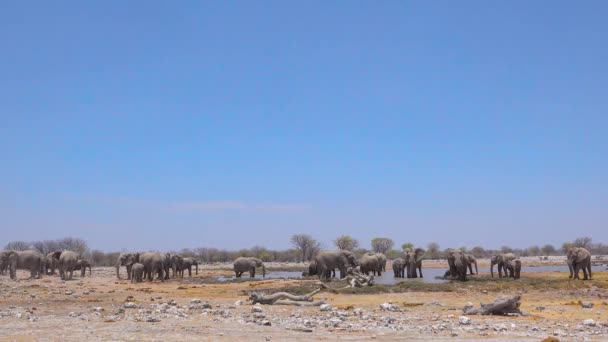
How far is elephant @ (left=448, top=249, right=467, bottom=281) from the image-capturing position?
42.7 meters

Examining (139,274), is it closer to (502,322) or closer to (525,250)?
(502,322)

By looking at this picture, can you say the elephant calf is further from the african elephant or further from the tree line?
the tree line

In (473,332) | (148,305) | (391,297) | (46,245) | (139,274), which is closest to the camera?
(473,332)

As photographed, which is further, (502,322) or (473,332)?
(502,322)

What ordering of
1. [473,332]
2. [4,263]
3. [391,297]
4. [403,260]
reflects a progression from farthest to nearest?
[403,260] → [4,263] → [391,297] → [473,332]

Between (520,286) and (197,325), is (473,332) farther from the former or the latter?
(520,286)

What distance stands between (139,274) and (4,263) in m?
12.9

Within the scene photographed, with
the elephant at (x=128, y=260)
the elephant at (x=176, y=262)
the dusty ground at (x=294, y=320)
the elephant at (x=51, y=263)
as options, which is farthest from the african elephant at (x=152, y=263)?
the dusty ground at (x=294, y=320)

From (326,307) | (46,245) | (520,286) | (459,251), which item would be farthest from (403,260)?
(46,245)

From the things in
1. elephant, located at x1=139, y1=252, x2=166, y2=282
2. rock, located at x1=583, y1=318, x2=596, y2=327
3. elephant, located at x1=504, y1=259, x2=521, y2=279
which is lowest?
rock, located at x1=583, y1=318, x2=596, y2=327

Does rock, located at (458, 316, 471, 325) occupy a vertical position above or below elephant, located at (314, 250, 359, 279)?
below

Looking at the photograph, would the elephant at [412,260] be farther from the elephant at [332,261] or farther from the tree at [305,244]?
the tree at [305,244]

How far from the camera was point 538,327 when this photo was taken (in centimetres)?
1750

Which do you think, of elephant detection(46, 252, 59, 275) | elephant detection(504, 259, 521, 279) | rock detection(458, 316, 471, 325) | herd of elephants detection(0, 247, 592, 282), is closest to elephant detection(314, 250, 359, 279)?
herd of elephants detection(0, 247, 592, 282)
